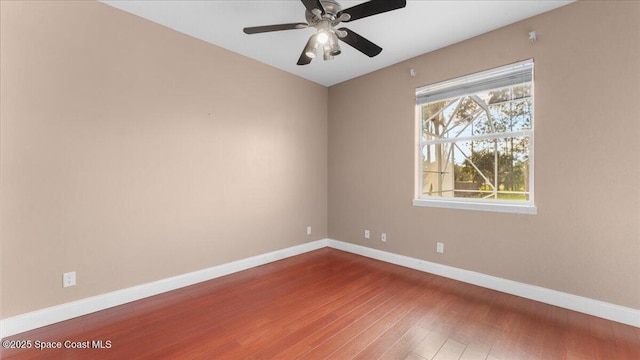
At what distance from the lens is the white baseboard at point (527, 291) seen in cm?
216

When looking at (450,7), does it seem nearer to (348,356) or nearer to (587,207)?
(587,207)

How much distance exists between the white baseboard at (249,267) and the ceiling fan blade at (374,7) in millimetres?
2796

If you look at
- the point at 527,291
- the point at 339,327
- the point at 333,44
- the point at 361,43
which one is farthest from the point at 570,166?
the point at 339,327

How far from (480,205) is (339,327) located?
2032 mm

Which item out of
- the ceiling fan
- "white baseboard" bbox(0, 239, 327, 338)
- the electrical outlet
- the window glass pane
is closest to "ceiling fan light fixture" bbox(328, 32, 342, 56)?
the ceiling fan

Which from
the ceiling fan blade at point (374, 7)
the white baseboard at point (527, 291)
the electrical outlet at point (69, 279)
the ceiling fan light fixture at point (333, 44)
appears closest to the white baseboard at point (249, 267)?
the white baseboard at point (527, 291)

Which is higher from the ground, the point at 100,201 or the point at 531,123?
the point at 531,123

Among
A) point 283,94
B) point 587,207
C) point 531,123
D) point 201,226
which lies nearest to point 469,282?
point 587,207

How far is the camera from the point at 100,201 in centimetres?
240

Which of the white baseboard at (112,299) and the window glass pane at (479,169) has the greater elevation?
the window glass pane at (479,169)

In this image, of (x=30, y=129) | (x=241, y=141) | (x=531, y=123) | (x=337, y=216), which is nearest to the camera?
(x=30, y=129)

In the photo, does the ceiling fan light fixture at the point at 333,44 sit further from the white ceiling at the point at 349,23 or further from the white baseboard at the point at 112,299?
the white baseboard at the point at 112,299

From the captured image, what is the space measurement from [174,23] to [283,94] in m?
1.58

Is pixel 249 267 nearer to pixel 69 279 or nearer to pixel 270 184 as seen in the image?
Answer: pixel 270 184
